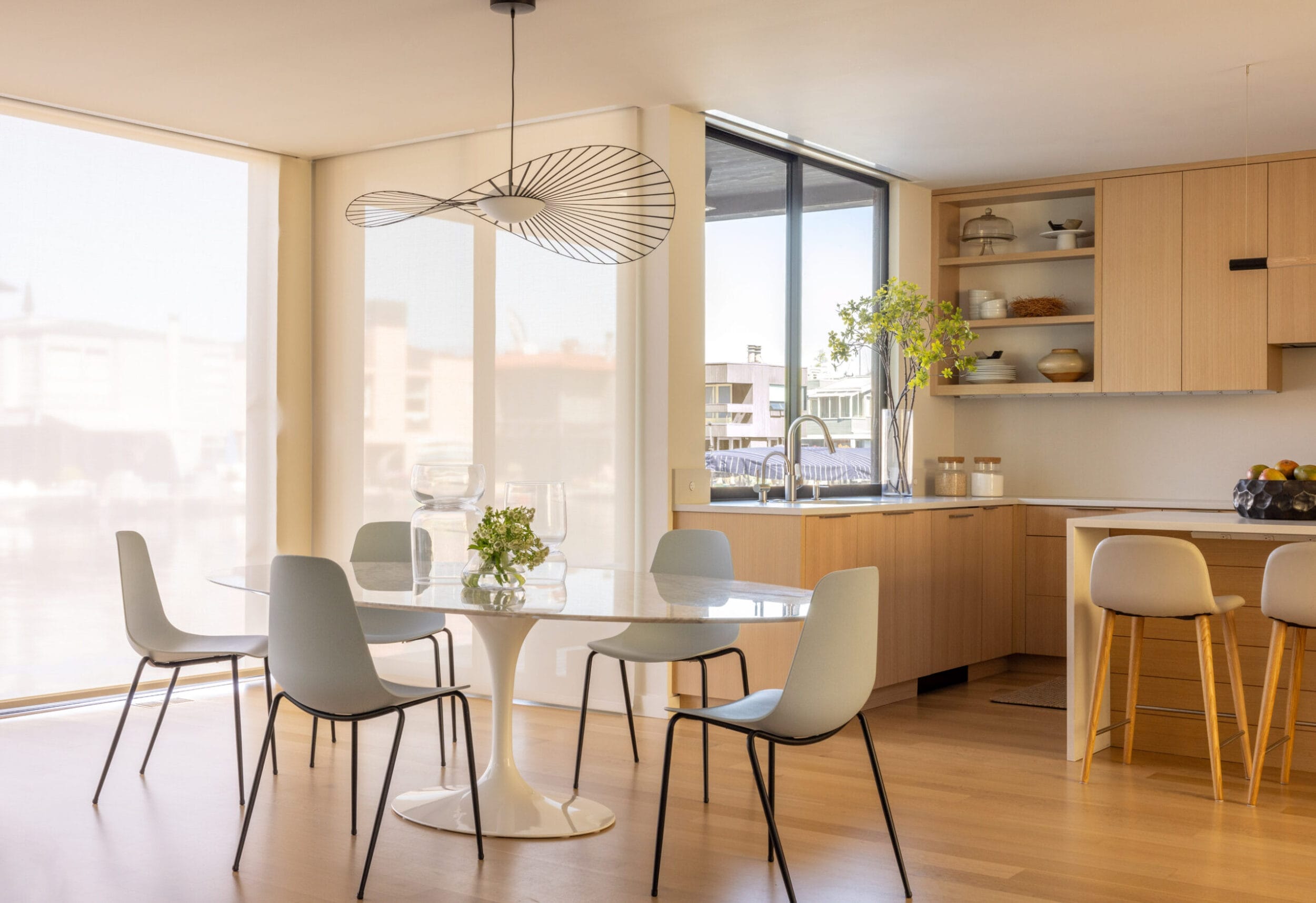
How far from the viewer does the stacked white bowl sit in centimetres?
674

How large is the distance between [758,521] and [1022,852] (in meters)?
1.92

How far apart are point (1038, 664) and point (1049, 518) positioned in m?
0.80

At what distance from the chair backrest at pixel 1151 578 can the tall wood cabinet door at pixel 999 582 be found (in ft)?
6.38

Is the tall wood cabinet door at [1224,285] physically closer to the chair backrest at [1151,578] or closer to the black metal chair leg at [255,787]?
the chair backrest at [1151,578]

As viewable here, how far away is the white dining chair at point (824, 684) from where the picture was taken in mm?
2764

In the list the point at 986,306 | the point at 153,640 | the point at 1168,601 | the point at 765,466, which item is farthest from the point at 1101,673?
the point at 153,640

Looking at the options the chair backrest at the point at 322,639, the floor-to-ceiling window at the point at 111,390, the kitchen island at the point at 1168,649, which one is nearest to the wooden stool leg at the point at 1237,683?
the kitchen island at the point at 1168,649

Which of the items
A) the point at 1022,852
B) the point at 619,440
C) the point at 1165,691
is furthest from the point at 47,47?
the point at 1165,691

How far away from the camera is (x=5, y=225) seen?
16.8ft

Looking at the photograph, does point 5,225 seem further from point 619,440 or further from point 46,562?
point 619,440

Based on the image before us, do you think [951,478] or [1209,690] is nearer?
[1209,690]

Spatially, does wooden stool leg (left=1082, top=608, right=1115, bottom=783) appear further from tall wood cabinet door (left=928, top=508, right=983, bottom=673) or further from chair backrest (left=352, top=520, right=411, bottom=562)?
chair backrest (left=352, top=520, right=411, bottom=562)

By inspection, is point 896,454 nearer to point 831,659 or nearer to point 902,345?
point 902,345

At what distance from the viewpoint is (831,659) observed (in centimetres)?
280
